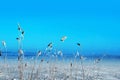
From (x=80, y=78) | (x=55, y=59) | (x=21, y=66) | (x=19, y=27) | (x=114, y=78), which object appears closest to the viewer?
(x=19, y=27)

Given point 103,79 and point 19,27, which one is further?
point 103,79

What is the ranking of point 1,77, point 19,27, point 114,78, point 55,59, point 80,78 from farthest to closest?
point 114,78, point 80,78, point 1,77, point 55,59, point 19,27

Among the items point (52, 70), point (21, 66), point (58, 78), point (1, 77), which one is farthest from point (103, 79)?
point (21, 66)

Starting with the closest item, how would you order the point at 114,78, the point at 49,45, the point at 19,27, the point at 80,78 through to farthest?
the point at 19,27
the point at 49,45
the point at 80,78
the point at 114,78

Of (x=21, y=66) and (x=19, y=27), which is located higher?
(x=19, y=27)

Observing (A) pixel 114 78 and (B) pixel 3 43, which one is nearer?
(B) pixel 3 43

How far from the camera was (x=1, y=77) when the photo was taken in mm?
7754

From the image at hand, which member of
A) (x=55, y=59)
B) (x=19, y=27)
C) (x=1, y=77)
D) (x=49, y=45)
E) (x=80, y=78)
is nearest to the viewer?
(x=19, y=27)

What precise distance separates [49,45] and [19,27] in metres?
0.46

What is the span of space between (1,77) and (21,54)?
343 centimetres

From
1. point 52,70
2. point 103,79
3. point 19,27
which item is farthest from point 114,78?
point 19,27

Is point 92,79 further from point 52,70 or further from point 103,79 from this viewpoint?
point 52,70

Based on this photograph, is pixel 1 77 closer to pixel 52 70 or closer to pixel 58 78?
pixel 58 78

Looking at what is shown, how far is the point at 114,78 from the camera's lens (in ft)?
30.3
